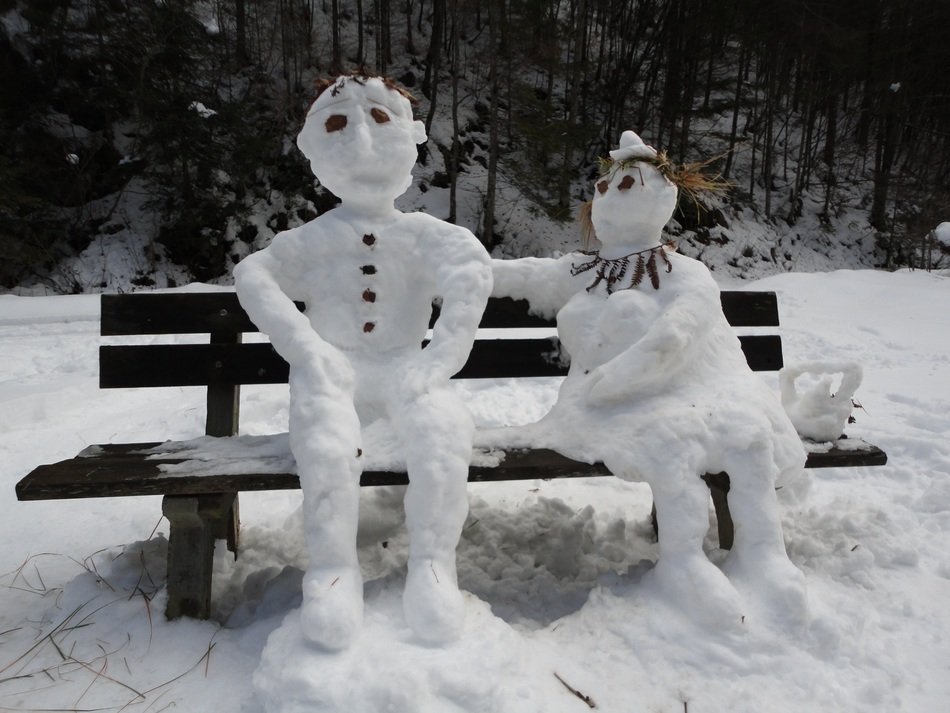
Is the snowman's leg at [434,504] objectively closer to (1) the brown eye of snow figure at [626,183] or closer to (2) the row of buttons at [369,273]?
(2) the row of buttons at [369,273]

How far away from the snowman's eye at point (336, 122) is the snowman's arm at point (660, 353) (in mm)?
1106

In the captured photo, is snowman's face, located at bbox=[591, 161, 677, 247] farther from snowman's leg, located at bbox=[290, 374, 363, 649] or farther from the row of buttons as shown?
snowman's leg, located at bbox=[290, 374, 363, 649]

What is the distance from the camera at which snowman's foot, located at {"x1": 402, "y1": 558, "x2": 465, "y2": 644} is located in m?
1.42

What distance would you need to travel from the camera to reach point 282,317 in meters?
1.82

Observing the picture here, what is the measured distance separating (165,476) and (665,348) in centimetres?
145

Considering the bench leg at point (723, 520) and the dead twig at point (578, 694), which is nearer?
the dead twig at point (578, 694)

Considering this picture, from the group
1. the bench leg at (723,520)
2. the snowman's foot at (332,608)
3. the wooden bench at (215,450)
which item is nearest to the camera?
the snowman's foot at (332,608)

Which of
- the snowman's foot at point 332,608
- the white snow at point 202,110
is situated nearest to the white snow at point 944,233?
the snowman's foot at point 332,608

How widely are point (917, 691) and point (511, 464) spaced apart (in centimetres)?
112

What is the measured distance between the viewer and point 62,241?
8.86 meters

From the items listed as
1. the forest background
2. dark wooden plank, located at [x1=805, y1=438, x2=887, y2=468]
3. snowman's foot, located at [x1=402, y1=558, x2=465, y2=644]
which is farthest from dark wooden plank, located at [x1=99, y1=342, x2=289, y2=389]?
the forest background

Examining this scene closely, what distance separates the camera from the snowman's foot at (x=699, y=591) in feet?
5.05

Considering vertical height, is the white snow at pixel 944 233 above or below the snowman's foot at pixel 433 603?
above

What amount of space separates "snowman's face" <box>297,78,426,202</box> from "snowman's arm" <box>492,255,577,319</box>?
0.53m
